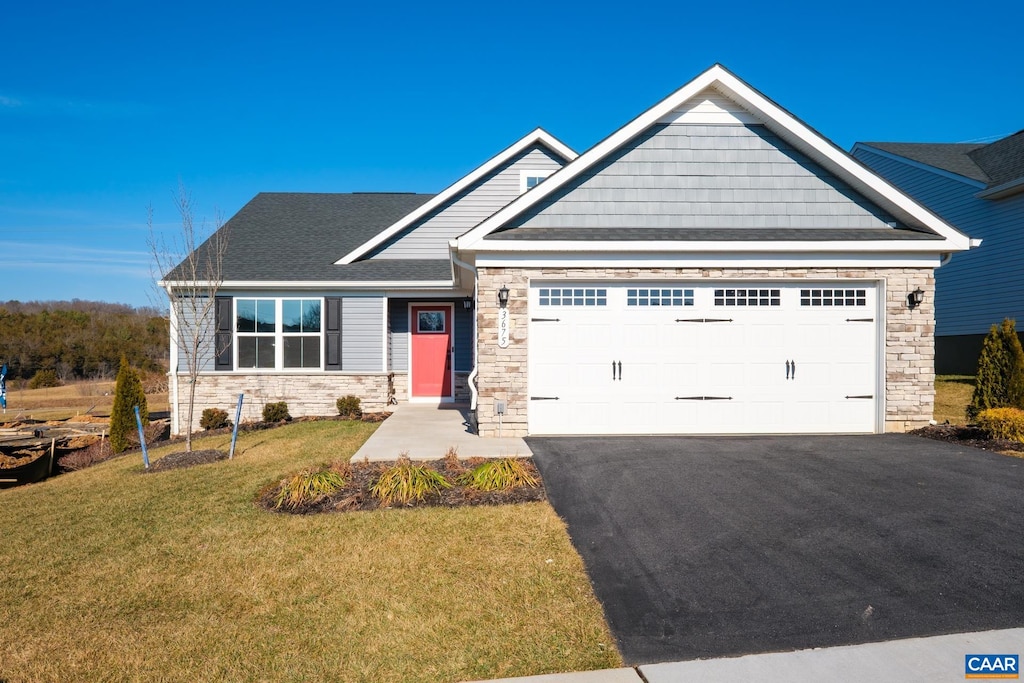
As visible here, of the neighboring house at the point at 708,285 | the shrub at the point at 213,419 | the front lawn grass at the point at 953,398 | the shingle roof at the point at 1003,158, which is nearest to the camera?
the neighboring house at the point at 708,285

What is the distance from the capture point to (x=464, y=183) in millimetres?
15594

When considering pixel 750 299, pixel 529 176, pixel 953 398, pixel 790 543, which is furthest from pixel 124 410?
pixel 953 398

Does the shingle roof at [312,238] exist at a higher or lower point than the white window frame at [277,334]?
higher

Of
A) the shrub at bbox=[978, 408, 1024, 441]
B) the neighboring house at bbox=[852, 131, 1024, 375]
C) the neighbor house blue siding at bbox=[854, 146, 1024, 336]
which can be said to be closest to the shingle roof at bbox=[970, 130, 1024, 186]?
the neighboring house at bbox=[852, 131, 1024, 375]

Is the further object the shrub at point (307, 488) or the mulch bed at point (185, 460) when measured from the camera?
the mulch bed at point (185, 460)

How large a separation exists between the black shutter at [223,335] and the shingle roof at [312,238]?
26.2 inches

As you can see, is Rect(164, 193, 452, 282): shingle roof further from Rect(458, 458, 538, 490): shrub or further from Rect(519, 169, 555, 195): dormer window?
Rect(458, 458, 538, 490): shrub

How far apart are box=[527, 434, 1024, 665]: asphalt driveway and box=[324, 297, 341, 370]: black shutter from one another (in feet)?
24.6

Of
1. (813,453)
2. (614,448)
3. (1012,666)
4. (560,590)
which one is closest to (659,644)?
(560,590)

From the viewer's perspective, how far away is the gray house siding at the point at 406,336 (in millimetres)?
15125

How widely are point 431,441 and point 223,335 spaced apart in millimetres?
7146

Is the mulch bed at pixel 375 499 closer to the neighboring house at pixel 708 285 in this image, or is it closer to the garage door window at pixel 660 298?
the neighboring house at pixel 708 285

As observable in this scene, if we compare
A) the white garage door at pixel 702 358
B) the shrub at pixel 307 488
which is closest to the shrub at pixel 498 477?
the shrub at pixel 307 488

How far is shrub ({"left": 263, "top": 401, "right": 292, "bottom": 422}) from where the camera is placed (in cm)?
1364
